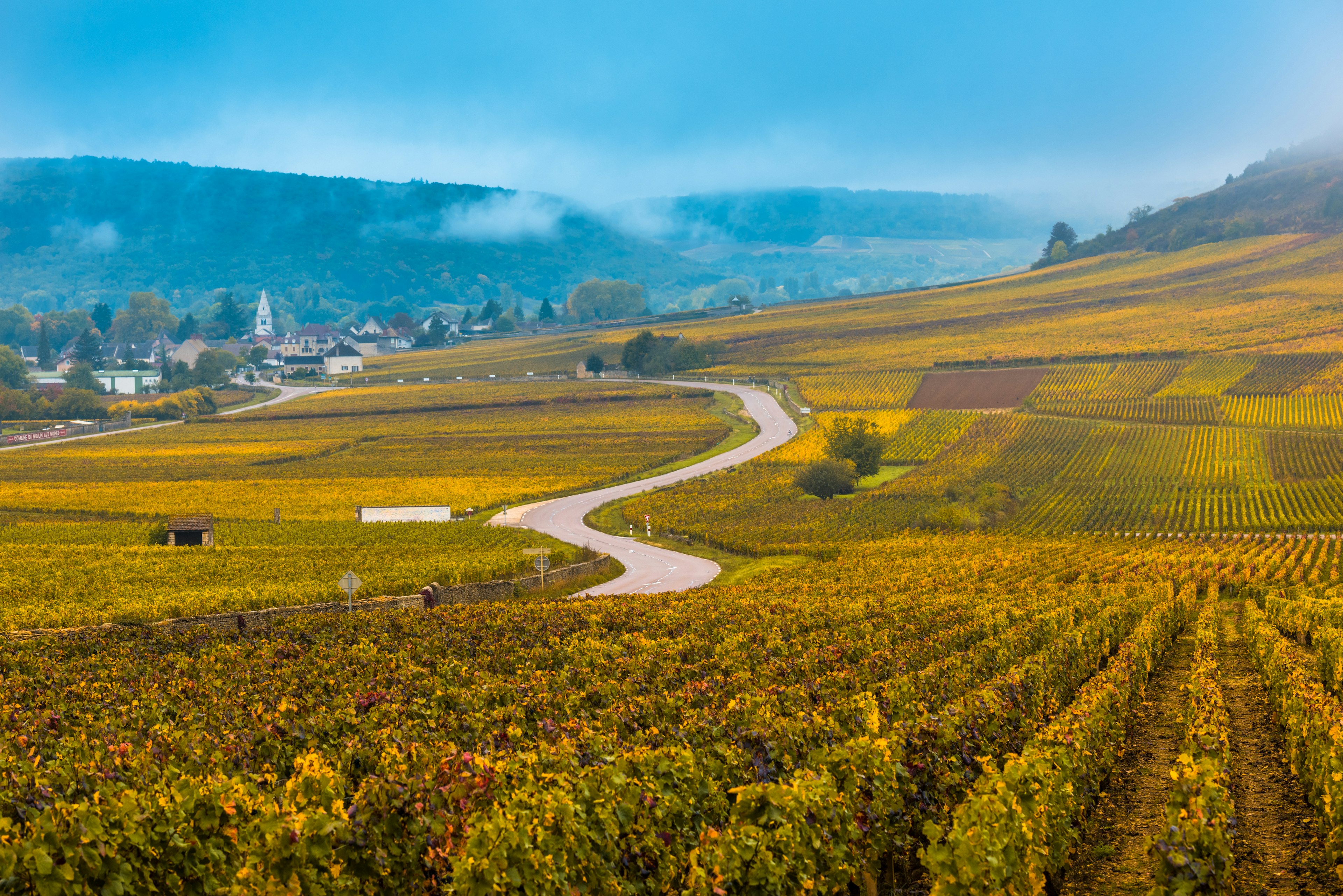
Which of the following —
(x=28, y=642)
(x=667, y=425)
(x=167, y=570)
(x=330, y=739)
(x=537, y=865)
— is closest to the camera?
(x=537, y=865)

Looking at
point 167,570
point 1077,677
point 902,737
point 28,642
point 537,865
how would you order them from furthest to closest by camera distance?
point 167,570 → point 28,642 → point 1077,677 → point 902,737 → point 537,865

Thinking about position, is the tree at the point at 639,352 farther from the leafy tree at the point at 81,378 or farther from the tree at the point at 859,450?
the leafy tree at the point at 81,378

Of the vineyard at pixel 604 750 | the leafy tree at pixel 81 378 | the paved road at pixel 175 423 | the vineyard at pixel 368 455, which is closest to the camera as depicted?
the vineyard at pixel 604 750

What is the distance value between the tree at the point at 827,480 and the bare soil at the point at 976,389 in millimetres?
46017

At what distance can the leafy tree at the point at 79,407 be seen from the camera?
152m

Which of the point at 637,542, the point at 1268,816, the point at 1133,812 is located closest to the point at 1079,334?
the point at 637,542

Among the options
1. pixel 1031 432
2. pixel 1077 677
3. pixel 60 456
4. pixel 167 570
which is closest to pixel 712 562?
pixel 167 570

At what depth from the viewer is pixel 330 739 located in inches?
624

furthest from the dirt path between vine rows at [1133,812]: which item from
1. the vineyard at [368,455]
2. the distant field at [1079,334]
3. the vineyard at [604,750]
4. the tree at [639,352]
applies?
the tree at [639,352]

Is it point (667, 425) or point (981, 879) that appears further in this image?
point (667, 425)

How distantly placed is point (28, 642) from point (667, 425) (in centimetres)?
9480

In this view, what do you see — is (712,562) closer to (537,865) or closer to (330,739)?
(330,739)

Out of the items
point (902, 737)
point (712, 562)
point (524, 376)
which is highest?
point (524, 376)

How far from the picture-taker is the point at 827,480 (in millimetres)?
77688
